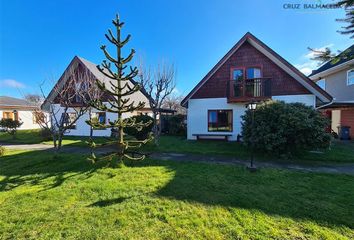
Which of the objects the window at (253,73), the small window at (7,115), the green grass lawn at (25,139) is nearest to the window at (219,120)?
the window at (253,73)

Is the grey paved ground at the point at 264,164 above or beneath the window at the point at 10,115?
beneath

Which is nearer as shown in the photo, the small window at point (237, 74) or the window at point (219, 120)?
the small window at point (237, 74)

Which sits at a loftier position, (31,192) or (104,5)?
(104,5)

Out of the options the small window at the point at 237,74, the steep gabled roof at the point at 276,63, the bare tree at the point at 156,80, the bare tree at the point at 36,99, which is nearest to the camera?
the bare tree at the point at 156,80

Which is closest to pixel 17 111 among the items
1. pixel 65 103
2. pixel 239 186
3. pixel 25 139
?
pixel 25 139

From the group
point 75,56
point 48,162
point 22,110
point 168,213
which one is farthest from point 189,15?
point 22,110

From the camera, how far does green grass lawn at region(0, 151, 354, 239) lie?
349cm

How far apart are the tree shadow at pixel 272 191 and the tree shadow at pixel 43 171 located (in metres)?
3.32

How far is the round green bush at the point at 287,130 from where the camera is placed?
8.41 metres

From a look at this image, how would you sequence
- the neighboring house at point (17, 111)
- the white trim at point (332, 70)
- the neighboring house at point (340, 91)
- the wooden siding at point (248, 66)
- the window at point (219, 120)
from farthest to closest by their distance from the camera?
the neighboring house at point (17, 111), the white trim at point (332, 70), the neighboring house at point (340, 91), the window at point (219, 120), the wooden siding at point (248, 66)

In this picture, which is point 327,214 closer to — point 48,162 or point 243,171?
point 243,171

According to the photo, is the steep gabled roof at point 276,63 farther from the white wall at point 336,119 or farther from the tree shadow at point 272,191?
the tree shadow at point 272,191

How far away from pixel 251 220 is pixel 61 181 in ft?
18.3

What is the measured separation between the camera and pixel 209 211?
4.13 m
